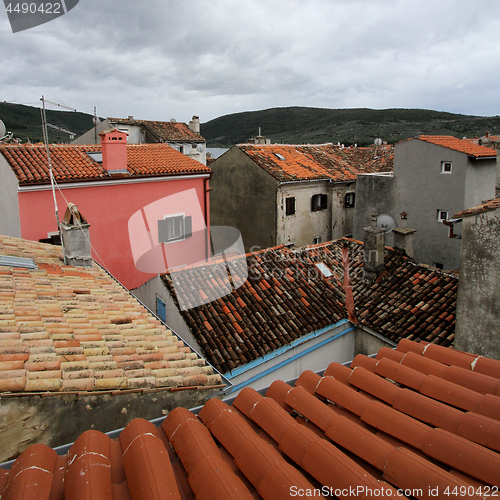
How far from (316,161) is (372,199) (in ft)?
16.3

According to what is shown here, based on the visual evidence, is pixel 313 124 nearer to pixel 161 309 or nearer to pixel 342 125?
pixel 342 125

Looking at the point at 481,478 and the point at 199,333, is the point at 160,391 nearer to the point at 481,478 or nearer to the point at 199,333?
the point at 481,478

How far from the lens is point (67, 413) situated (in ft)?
11.3

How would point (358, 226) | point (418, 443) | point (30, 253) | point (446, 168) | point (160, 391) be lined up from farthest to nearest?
point (358, 226) → point (446, 168) → point (30, 253) → point (160, 391) → point (418, 443)

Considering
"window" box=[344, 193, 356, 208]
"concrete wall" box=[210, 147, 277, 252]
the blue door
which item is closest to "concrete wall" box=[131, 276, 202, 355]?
the blue door

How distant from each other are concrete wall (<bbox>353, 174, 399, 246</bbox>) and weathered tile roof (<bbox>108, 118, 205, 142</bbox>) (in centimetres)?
2005

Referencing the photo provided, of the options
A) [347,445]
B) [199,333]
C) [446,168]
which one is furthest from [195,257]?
[347,445]

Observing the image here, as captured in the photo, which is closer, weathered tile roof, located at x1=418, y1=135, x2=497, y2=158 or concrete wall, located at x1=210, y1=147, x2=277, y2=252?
weathered tile roof, located at x1=418, y1=135, x2=497, y2=158

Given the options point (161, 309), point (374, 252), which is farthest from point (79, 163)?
point (374, 252)

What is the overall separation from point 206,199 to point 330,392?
12783 millimetres

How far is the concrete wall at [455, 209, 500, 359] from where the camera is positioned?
23.9 ft

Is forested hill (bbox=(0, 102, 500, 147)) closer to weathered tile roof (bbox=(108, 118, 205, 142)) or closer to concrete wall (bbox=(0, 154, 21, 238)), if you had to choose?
weathered tile roof (bbox=(108, 118, 205, 142))

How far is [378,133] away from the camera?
189 feet

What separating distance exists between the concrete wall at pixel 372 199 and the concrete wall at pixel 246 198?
4046 millimetres
